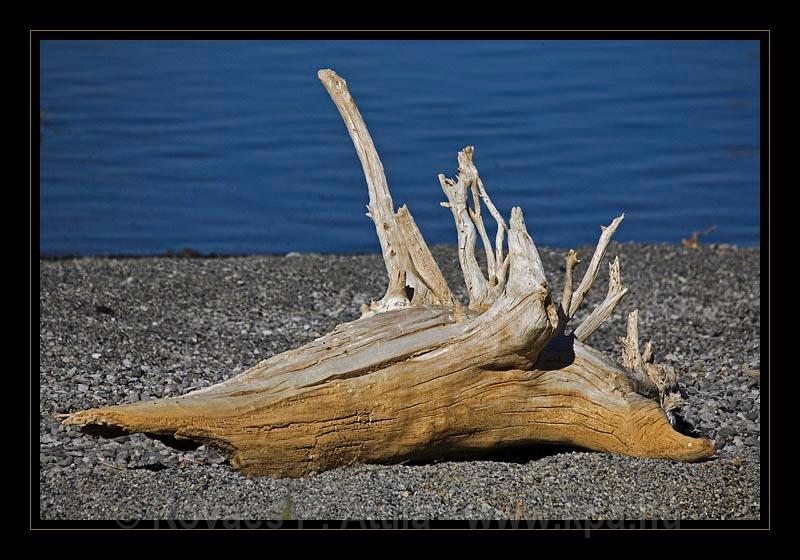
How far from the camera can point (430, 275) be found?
5539 millimetres

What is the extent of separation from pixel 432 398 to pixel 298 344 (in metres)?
2.67

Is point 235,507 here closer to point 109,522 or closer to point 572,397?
point 109,522

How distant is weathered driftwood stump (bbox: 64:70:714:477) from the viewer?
473 centimetres

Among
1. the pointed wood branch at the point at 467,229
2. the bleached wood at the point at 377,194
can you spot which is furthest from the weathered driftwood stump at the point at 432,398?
the bleached wood at the point at 377,194

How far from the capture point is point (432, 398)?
4.90m

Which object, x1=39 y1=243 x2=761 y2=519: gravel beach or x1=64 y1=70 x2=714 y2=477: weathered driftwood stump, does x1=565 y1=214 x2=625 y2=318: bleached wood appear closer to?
x1=64 y1=70 x2=714 y2=477: weathered driftwood stump

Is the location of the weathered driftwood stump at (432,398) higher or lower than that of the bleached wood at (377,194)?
lower

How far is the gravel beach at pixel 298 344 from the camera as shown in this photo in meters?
4.66

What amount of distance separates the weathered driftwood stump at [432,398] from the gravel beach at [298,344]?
13 centimetres

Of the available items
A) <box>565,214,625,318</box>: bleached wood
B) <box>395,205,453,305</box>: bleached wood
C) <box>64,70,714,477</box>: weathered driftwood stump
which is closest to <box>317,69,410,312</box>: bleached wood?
<box>395,205,453,305</box>: bleached wood

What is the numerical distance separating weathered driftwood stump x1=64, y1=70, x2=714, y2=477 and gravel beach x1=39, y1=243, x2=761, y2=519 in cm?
13

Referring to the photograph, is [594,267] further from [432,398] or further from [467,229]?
[432,398]

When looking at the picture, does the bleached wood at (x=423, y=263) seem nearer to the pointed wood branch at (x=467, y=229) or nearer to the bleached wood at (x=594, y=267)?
the pointed wood branch at (x=467, y=229)

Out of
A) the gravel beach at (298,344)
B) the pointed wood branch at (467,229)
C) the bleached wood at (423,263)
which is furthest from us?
the bleached wood at (423,263)
